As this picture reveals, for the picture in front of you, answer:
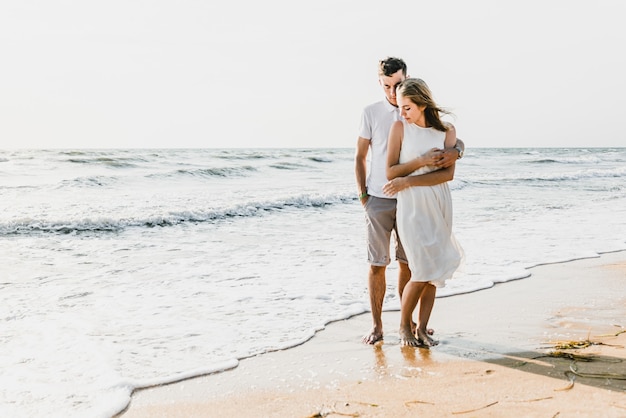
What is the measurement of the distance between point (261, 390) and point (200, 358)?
72cm

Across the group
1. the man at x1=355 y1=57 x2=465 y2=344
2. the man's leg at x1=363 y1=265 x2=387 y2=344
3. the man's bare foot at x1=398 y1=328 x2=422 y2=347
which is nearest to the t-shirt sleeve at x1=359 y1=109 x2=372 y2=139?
the man at x1=355 y1=57 x2=465 y2=344

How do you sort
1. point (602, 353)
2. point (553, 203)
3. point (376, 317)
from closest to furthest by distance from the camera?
point (602, 353) → point (376, 317) → point (553, 203)

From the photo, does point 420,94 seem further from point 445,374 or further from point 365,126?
point 445,374

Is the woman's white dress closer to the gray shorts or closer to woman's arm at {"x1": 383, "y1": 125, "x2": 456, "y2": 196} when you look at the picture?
woman's arm at {"x1": 383, "y1": 125, "x2": 456, "y2": 196}

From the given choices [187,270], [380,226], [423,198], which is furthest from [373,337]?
[187,270]

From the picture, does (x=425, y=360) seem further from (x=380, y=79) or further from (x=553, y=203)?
(x=553, y=203)

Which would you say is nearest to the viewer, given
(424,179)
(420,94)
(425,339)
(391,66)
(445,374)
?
(445,374)

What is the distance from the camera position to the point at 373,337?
4008mm

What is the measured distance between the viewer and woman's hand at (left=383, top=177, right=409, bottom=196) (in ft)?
12.0

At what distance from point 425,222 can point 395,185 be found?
305 millimetres

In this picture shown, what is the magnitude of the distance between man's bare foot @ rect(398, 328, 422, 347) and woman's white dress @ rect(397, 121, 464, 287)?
16.5 inches

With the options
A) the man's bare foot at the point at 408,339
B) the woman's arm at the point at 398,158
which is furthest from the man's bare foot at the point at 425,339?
the woman's arm at the point at 398,158

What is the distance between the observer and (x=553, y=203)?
13578 millimetres

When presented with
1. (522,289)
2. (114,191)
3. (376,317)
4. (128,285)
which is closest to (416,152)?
(376,317)
